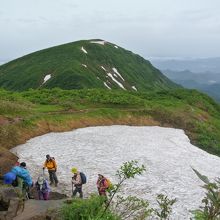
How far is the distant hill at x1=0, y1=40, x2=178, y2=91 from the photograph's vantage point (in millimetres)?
126812

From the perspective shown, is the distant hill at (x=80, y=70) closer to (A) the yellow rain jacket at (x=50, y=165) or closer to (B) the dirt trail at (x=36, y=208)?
(A) the yellow rain jacket at (x=50, y=165)

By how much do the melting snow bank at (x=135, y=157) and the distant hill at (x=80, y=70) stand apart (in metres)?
69.0

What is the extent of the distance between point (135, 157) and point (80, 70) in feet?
312

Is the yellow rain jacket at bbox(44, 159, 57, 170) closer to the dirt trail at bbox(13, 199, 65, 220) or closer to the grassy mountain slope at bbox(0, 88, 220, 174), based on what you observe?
the dirt trail at bbox(13, 199, 65, 220)

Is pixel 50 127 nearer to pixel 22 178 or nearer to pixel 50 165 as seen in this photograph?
Result: pixel 50 165

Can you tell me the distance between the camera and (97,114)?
56.1 metres

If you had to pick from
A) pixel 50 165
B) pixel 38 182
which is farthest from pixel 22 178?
pixel 50 165

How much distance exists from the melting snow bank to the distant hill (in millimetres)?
68962

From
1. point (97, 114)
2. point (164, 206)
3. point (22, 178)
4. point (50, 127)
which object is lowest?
point (22, 178)

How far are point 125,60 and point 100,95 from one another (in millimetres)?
109993

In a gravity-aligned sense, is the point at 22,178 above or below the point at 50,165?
above

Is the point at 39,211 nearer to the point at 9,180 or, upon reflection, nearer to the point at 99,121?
the point at 9,180

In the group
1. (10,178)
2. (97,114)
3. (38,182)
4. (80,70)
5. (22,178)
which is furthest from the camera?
(80,70)

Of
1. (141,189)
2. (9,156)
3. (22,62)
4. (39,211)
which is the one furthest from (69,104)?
(22,62)
